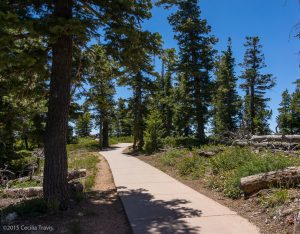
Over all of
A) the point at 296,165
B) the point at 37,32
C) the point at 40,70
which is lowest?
the point at 296,165

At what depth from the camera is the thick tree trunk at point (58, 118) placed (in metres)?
8.52

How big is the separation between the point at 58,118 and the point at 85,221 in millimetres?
2834

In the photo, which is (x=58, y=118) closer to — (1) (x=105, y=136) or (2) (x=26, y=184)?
(2) (x=26, y=184)

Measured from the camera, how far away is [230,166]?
1120cm

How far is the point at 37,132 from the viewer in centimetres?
941

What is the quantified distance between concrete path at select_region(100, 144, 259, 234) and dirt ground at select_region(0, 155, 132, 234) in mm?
264

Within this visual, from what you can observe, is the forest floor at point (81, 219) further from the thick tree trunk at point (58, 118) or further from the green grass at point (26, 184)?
the green grass at point (26, 184)

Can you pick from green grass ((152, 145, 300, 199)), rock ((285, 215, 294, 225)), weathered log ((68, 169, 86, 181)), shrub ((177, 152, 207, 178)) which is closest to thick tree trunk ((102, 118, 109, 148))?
green grass ((152, 145, 300, 199))

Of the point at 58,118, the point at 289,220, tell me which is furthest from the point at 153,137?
the point at 289,220

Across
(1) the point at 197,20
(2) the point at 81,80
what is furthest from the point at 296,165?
(1) the point at 197,20

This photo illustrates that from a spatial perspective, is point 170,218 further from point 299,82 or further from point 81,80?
point 299,82

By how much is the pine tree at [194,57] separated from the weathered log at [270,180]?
17.8 metres

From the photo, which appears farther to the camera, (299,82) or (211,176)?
(299,82)

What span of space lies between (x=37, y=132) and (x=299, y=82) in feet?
119
